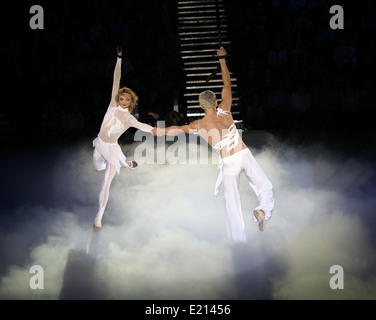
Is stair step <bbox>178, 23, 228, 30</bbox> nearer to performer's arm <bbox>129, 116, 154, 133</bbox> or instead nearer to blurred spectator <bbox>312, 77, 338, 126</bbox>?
blurred spectator <bbox>312, 77, 338, 126</bbox>

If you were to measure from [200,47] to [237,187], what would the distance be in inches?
173

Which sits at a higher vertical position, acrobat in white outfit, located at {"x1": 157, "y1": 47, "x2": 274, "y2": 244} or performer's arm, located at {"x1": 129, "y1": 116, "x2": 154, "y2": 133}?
performer's arm, located at {"x1": 129, "y1": 116, "x2": 154, "y2": 133}

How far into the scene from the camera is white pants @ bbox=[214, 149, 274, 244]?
5.15 meters

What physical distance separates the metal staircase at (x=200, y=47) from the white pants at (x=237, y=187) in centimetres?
256

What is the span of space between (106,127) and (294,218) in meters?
Result: 2.44

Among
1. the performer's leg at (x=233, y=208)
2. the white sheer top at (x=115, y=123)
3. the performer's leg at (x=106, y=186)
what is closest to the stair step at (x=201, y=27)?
the white sheer top at (x=115, y=123)

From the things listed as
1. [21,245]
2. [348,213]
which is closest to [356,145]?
[348,213]

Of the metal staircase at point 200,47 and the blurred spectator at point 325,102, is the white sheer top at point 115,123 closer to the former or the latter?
the metal staircase at point 200,47

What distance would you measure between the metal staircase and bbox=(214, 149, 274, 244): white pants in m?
2.56

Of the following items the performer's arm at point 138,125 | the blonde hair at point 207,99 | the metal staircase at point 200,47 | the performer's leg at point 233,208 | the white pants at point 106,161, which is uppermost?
the metal staircase at point 200,47

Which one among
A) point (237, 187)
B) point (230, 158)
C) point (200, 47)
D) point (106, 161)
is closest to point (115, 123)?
point (106, 161)

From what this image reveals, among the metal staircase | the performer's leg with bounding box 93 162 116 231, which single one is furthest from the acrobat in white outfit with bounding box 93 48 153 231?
the metal staircase

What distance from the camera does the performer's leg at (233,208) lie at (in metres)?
5.17

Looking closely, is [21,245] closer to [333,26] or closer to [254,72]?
[254,72]
